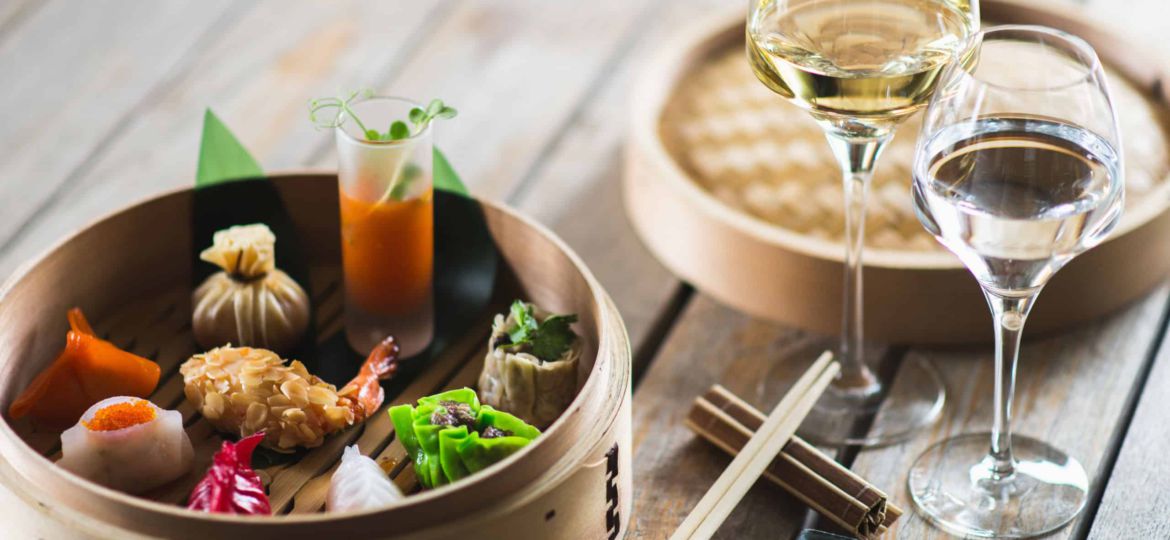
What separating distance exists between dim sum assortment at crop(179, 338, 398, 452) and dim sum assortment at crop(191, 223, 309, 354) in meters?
0.05

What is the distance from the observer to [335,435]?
0.94 m

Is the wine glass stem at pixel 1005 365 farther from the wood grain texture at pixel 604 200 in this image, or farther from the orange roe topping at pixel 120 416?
the orange roe topping at pixel 120 416

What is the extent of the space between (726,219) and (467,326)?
0.85 ft

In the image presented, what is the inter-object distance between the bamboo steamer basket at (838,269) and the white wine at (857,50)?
218 millimetres

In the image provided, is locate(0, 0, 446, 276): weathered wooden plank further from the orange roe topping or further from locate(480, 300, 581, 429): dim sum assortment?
locate(480, 300, 581, 429): dim sum assortment

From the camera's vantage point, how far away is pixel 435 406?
88 centimetres

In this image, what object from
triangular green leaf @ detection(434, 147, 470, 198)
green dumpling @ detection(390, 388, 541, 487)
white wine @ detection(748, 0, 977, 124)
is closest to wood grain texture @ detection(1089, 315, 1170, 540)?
white wine @ detection(748, 0, 977, 124)

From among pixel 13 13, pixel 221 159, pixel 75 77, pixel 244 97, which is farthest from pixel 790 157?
pixel 13 13

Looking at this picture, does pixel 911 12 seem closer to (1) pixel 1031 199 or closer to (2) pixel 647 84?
(1) pixel 1031 199

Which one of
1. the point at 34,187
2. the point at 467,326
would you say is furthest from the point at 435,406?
the point at 34,187

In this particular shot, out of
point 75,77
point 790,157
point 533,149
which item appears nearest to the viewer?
point 790,157

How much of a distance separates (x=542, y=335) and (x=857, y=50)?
0.30 metres

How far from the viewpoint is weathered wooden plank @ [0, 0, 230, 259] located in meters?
1.42

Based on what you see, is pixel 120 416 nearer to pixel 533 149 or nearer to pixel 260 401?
pixel 260 401
